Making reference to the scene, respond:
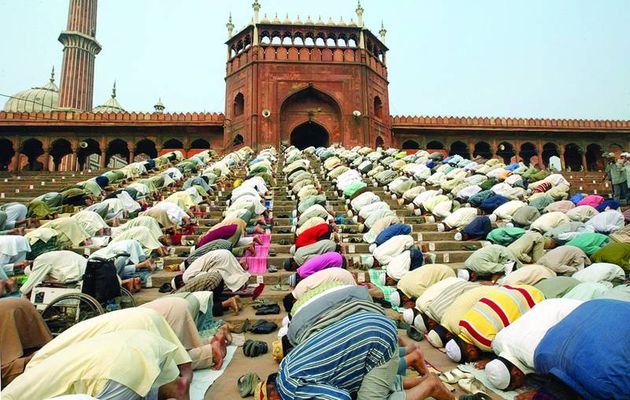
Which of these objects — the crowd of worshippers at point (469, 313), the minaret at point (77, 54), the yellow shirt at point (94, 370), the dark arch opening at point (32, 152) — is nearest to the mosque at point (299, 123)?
the dark arch opening at point (32, 152)

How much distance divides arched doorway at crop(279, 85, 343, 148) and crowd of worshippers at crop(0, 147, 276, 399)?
1058 centimetres

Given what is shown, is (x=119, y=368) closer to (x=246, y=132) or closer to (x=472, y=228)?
(x=472, y=228)

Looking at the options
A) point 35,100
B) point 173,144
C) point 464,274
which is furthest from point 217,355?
point 35,100

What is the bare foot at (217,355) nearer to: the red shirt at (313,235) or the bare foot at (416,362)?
the bare foot at (416,362)

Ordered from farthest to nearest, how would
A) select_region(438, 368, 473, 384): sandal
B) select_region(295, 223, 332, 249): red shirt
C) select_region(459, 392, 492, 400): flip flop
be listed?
select_region(295, 223, 332, 249): red shirt
select_region(438, 368, 473, 384): sandal
select_region(459, 392, 492, 400): flip flop

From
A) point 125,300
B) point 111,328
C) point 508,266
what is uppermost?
point 508,266

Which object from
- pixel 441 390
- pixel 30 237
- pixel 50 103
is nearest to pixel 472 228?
pixel 441 390

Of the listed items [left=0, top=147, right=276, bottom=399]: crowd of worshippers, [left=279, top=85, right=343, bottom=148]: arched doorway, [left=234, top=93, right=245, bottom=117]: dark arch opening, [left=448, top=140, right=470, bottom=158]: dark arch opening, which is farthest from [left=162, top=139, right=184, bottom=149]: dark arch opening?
[left=448, top=140, right=470, bottom=158]: dark arch opening

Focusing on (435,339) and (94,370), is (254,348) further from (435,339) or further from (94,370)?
(94,370)

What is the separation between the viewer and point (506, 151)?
86.3 ft

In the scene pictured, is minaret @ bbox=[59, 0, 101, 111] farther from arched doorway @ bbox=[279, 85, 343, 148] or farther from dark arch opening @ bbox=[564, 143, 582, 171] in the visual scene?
dark arch opening @ bbox=[564, 143, 582, 171]

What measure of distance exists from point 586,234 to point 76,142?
2414cm

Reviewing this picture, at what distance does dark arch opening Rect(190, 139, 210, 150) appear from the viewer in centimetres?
2411

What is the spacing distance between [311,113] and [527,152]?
14.2 m
